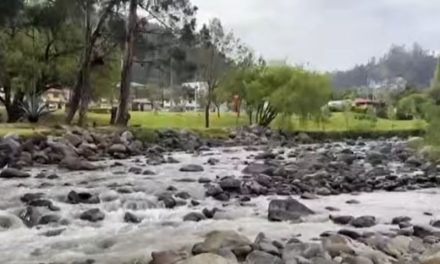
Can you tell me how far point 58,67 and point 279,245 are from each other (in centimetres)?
3235

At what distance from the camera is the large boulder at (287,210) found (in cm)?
1195

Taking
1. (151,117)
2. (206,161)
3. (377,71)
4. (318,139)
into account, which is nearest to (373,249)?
(206,161)

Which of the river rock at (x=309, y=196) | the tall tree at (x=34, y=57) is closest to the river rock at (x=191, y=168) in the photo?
the river rock at (x=309, y=196)

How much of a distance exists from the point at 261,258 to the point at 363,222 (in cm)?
399

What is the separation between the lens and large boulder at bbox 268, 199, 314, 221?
1195 cm

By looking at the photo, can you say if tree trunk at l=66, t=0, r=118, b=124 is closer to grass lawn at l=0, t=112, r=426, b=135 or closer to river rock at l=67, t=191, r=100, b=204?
grass lawn at l=0, t=112, r=426, b=135

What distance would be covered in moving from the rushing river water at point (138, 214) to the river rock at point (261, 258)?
4.68 feet

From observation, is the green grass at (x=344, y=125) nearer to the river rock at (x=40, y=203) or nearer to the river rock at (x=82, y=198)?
the river rock at (x=82, y=198)

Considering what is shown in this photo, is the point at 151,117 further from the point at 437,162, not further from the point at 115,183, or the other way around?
the point at 115,183

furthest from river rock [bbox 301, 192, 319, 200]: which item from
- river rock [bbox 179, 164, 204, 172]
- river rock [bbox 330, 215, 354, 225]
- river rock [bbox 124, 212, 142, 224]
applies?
river rock [bbox 179, 164, 204, 172]

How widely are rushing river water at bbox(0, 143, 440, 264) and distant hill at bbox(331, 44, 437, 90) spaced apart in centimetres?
9186

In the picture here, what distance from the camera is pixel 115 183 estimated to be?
1600 centimetres

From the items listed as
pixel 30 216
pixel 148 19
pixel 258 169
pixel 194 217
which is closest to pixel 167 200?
pixel 194 217

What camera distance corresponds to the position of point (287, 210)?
40.6ft
